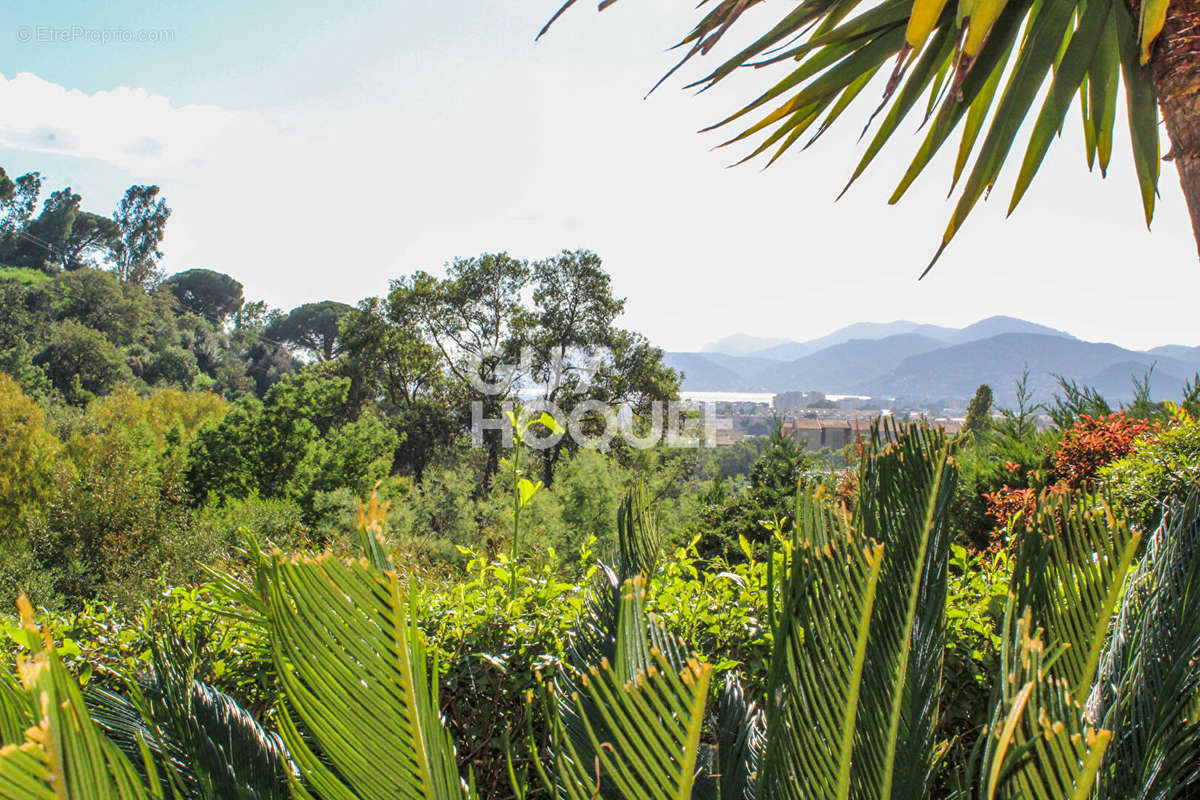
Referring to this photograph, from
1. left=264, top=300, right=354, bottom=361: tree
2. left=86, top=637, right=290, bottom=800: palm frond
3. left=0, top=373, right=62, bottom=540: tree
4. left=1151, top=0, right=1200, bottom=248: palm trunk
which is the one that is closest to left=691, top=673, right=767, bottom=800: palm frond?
left=86, top=637, right=290, bottom=800: palm frond

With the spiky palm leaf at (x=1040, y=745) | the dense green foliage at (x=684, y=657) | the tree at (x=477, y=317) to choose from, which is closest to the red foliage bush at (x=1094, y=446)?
the dense green foliage at (x=684, y=657)

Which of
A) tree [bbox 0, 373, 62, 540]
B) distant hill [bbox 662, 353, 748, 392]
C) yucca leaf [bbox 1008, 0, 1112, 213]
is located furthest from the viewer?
distant hill [bbox 662, 353, 748, 392]

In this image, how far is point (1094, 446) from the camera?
4730 millimetres

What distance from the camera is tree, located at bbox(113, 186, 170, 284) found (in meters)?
70.1

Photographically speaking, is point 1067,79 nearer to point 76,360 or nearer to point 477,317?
point 477,317

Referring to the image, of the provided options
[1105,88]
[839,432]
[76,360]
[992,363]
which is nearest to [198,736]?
[1105,88]

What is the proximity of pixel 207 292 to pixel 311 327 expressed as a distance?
1681 cm

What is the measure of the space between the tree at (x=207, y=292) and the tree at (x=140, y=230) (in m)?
2.81

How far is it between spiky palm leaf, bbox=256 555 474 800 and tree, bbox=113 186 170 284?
83.5 m

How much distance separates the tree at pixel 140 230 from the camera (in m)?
70.1

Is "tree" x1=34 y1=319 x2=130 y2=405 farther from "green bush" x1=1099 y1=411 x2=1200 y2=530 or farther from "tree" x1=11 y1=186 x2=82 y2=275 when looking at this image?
"green bush" x1=1099 y1=411 x2=1200 y2=530

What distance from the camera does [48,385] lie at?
110 ft

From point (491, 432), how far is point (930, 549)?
72.6 feet

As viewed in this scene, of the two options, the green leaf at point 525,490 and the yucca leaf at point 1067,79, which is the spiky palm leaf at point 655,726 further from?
the yucca leaf at point 1067,79
